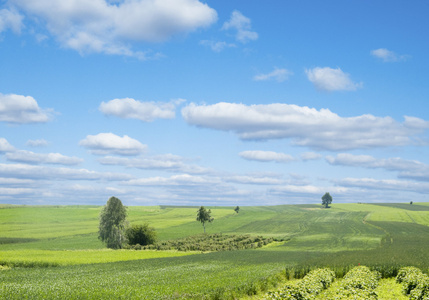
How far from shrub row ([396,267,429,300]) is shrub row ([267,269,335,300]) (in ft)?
21.1

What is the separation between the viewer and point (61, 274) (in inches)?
1468

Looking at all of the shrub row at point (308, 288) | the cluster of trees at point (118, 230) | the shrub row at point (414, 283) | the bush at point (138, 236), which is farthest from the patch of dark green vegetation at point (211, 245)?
the shrub row at point (414, 283)

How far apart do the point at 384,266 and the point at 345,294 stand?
14.0m

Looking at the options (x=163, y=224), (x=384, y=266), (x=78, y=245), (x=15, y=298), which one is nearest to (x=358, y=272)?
(x=384, y=266)

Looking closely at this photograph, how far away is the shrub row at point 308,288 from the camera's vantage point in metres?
24.9

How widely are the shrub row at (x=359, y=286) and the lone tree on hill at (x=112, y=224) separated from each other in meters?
59.7

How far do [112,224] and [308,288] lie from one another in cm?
6279

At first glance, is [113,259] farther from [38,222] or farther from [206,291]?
[38,222]

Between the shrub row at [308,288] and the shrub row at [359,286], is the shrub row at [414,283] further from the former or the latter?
the shrub row at [308,288]

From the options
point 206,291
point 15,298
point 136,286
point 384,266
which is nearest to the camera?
point 15,298

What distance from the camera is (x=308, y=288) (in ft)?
94.3

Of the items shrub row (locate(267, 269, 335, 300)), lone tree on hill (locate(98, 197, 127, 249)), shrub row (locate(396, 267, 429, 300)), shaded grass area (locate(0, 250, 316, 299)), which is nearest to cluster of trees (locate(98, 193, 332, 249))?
lone tree on hill (locate(98, 197, 127, 249))

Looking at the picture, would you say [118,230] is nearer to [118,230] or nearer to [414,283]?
[118,230]

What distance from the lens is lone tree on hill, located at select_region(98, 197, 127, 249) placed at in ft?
271
